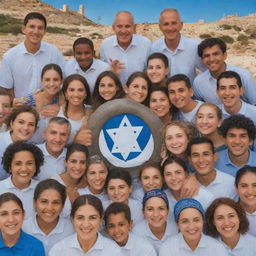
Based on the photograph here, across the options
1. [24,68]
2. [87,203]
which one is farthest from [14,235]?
[24,68]

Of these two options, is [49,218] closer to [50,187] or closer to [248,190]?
[50,187]

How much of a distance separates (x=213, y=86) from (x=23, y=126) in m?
3.21

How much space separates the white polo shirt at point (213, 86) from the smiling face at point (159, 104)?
3.55 ft

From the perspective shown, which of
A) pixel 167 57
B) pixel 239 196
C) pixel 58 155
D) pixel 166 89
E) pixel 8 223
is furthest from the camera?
pixel 167 57

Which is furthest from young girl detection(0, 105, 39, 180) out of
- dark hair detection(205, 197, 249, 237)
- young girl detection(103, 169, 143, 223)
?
dark hair detection(205, 197, 249, 237)

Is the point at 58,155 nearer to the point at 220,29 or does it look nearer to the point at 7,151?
the point at 7,151

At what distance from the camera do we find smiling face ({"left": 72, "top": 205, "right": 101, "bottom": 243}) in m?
5.88

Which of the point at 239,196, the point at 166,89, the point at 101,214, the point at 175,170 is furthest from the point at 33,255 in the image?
the point at 166,89

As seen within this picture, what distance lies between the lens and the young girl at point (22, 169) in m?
6.68

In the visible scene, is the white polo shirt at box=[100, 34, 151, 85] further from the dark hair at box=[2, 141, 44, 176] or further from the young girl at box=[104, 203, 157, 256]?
the young girl at box=[104, 203, 157, 256]

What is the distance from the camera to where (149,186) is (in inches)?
270

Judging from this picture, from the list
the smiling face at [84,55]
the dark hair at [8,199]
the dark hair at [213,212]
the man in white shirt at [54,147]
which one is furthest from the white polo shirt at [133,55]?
the dark hair at [8,199]

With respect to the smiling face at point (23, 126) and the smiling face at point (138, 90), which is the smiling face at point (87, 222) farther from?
the smiling face at point (138, 90)

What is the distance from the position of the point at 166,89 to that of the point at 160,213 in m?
2.53
